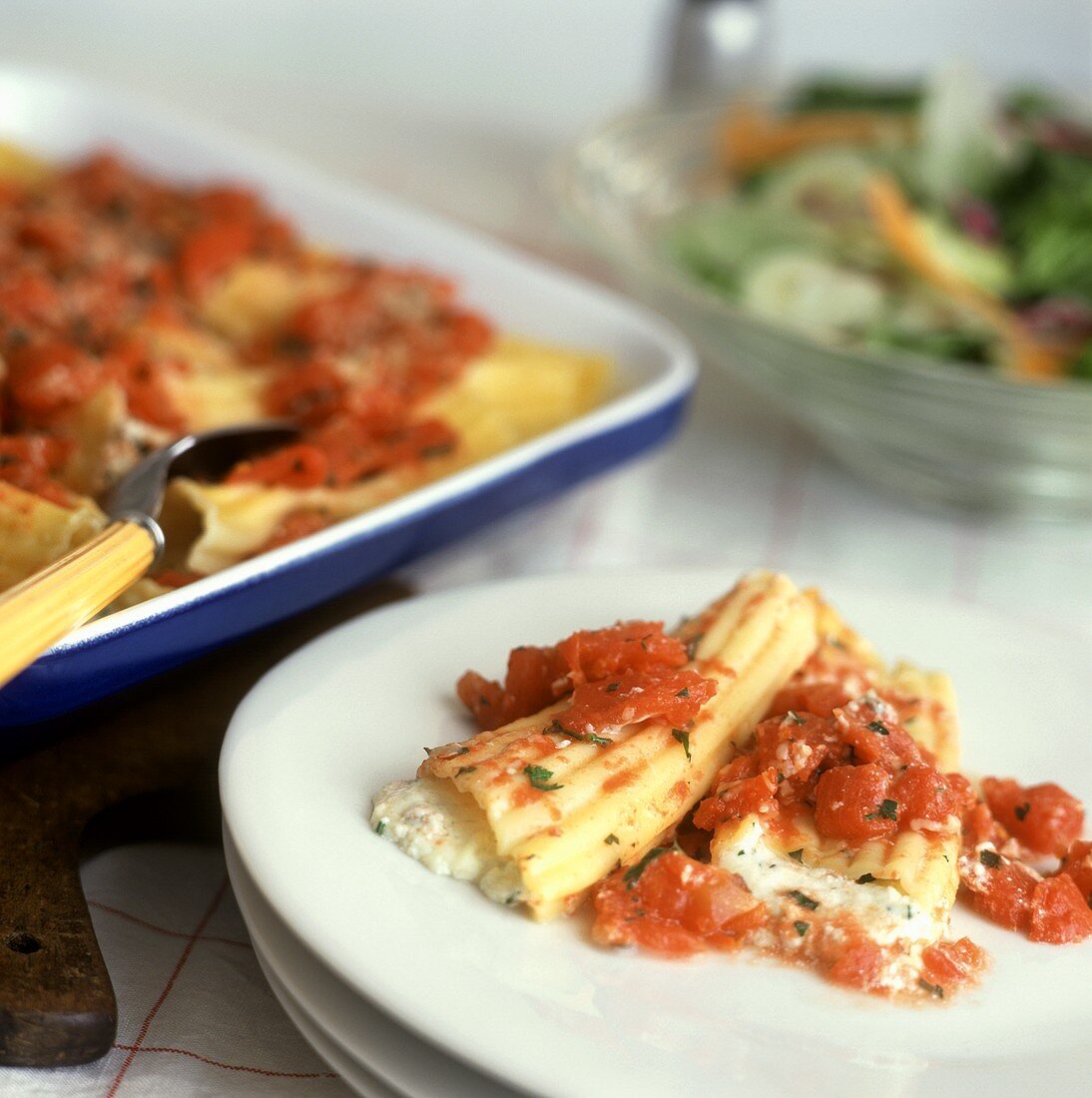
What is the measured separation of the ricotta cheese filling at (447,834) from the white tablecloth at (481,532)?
297 millimetres

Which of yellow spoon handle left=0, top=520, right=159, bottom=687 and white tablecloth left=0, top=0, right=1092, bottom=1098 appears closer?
yellow spoon handle left=0, top=520, right=159, bottom=687

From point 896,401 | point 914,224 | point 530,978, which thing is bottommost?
point 530,978

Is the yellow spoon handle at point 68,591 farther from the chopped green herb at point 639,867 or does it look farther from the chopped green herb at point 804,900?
the chopped green herb at point 804,900

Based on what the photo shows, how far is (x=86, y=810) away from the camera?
1.87 m

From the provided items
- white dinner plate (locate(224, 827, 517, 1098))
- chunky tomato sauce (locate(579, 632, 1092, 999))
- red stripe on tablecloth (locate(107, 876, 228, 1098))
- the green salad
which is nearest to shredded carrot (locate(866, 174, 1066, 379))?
the green salad

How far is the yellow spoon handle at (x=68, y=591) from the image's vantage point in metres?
1.61

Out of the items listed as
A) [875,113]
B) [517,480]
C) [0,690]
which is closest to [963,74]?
[875,113]

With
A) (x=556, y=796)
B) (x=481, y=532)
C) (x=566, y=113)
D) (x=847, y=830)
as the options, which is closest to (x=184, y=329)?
(x=481, y=532)

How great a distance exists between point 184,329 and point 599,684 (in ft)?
A: 5.36

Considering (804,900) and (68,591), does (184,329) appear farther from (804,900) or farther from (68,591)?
(804,900)

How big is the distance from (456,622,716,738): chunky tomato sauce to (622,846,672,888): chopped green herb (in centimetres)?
16

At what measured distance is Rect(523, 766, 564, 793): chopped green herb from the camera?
1.65m

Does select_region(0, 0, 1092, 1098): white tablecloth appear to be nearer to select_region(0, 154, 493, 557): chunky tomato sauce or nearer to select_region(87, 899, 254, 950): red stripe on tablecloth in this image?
select_region(87, 899, 254, 950): red stripe on tablecloth

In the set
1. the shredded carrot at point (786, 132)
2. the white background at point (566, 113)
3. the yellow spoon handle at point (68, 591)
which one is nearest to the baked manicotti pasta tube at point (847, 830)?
the yellow spoon handle at point (68, 591)
